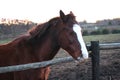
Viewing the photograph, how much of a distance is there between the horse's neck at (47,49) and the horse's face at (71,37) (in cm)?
22

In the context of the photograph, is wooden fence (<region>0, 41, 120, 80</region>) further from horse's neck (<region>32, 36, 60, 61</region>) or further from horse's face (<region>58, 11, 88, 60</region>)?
horse's face (<region>58, 11, 88, 60</region>)

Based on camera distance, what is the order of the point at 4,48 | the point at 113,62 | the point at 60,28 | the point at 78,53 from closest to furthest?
the point at 78,53 → the point at 60,28 → the point at 4,48 → the point at 113,62

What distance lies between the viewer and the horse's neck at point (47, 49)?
537cm

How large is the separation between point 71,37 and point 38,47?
0.83m

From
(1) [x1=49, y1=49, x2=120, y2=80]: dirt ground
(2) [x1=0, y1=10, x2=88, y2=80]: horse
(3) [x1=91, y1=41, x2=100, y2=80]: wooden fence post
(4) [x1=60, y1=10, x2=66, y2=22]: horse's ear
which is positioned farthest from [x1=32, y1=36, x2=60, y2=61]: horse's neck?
(1) [x1=49, y1=49, x2=120, y2=80]: dirt ground

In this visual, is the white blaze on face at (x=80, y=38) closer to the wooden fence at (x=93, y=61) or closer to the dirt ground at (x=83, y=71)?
the wooden fence at (x=93, y=61)

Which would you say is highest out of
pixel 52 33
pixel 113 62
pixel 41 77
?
pixel 52 33

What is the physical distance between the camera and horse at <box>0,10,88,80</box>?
511cm

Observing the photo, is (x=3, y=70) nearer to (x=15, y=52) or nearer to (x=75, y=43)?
(x=15, y=52)

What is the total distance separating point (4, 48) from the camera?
5.59 meters

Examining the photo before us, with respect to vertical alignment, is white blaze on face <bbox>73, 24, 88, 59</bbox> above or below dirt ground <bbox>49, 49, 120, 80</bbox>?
above

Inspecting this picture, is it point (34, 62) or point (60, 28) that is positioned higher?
point (60, 28)

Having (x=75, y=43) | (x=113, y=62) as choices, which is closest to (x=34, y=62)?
(x=75, y=43)

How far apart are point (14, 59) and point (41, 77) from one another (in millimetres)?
619
